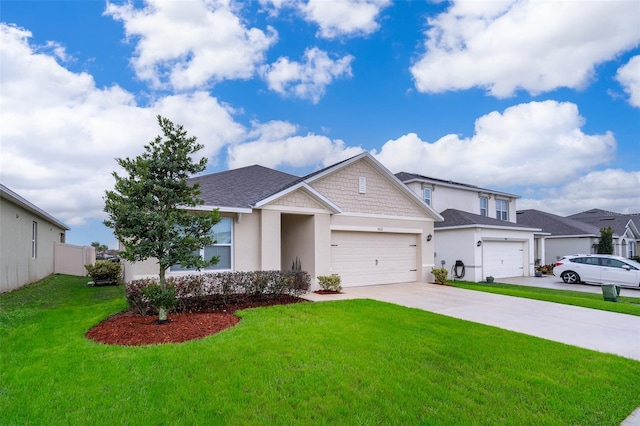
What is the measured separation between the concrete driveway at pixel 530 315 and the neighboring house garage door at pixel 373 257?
0.88 m

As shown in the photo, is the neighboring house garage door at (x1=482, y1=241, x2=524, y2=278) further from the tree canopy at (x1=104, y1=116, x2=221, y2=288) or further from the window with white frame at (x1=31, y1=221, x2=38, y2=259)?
the window with white frame at (x1=31, y1=221, x2=38, y2=259)

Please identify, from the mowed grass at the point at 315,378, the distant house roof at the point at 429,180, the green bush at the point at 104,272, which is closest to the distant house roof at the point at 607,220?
the distant house roof at the point at 429,180

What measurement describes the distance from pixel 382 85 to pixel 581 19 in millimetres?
7045

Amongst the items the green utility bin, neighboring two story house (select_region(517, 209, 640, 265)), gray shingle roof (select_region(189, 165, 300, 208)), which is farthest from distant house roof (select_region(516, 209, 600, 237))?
gray shingle roof (select_region(189, 165, 300, 208))

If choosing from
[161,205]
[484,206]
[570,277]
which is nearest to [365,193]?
[161,205]

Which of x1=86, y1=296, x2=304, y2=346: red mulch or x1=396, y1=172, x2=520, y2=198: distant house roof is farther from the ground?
x1=396, y1=172, x2=520, y2=198: distant house roof

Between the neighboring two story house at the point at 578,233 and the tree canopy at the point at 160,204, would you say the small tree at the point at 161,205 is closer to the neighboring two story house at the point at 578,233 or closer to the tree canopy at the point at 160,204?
the tree canopy at the point at 160,204

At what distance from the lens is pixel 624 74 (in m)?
14.3

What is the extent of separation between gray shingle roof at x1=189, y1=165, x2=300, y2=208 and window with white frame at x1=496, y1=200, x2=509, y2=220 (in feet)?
54.9

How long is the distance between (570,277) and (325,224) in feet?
50.0

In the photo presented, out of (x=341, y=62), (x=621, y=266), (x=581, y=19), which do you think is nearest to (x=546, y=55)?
(x=581, y=19)

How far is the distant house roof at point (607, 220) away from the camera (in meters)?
33.5

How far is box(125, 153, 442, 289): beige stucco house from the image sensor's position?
1151cm

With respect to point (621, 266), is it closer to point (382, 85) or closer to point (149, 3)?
point (382, 85)
